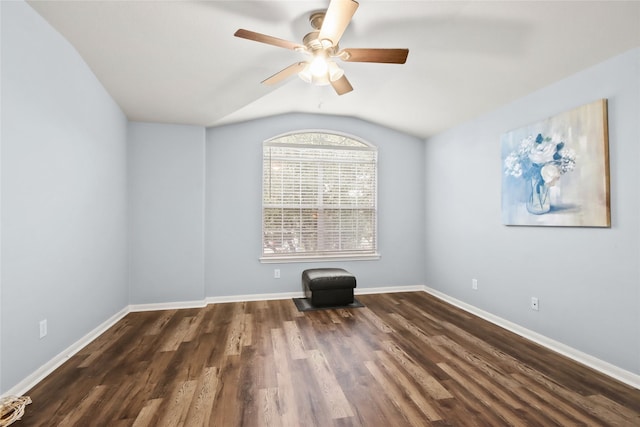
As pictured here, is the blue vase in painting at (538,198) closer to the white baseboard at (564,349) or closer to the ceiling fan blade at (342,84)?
the white baseboard at (564,349)

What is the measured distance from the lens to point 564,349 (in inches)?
107

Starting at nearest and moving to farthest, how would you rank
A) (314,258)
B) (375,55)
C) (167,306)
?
(375,55) < (167,306) < (314,258)

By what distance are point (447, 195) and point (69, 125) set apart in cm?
433

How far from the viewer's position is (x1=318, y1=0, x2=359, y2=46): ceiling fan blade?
1785 millimetres

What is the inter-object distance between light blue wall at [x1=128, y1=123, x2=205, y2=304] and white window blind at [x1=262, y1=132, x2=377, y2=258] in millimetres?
940

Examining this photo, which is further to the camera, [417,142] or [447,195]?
[417,142]

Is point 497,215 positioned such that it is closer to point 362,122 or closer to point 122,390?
point 362,122

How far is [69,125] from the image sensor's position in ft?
8.63

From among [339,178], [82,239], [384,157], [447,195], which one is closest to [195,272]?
[82,239]

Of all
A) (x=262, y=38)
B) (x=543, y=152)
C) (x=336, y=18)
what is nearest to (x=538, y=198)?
(x=543, y=152)

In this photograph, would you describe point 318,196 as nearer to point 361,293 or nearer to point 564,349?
point 361,293

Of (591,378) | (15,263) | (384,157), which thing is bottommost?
(591,378)

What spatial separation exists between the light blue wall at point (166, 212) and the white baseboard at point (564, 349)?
11.5 feet

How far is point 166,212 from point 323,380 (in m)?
2.93
